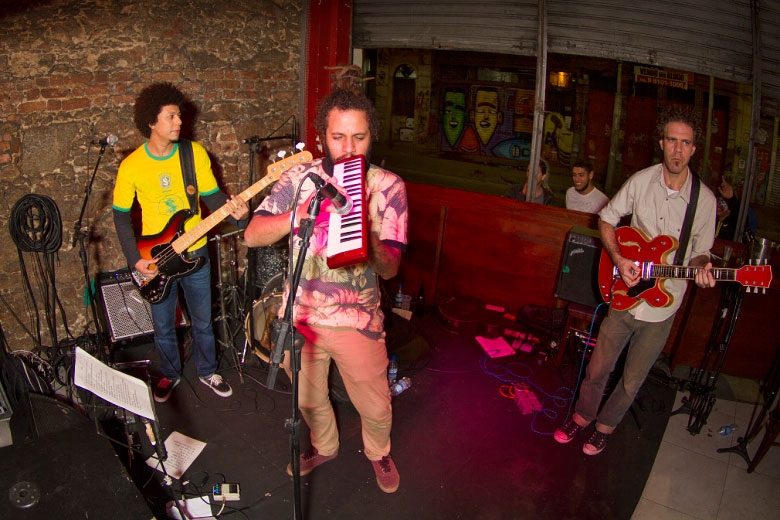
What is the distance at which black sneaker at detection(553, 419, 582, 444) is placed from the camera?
12.2 feet

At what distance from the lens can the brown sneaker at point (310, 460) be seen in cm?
325

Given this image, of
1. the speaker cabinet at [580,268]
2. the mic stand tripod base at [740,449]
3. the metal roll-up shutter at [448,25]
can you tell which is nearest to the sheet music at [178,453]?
the speaker cabinet at [580,268]

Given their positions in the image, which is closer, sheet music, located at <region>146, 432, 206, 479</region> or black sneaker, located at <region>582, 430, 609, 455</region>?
sheet music, located at <region>146, 432, 206, 479</region>

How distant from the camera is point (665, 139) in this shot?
10.00 feet

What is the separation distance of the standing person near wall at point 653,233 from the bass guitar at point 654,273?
0.03 m

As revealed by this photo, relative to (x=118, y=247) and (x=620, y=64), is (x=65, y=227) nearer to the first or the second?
(x=118, y=247)

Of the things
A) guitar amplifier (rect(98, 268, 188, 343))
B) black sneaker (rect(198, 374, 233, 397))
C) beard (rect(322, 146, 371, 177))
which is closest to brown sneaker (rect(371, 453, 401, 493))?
black sneaker (rect(198, 374, 233, 397))

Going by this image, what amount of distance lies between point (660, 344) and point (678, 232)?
70cm

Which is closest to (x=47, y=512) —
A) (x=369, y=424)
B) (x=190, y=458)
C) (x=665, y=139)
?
(x=190, y=458)

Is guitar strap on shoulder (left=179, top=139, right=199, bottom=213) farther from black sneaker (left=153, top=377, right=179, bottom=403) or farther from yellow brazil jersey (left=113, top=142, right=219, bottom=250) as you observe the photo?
black sneaker (left=153, top=377, right=179, bottom=403)

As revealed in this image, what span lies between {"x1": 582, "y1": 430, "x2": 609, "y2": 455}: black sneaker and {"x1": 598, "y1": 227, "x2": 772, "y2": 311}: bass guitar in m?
0.99

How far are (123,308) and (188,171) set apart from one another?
152 centimetres

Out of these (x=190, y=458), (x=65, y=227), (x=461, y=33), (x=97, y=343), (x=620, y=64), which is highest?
(x=620, y=64)

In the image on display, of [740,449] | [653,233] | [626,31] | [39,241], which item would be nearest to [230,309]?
[39,241]
